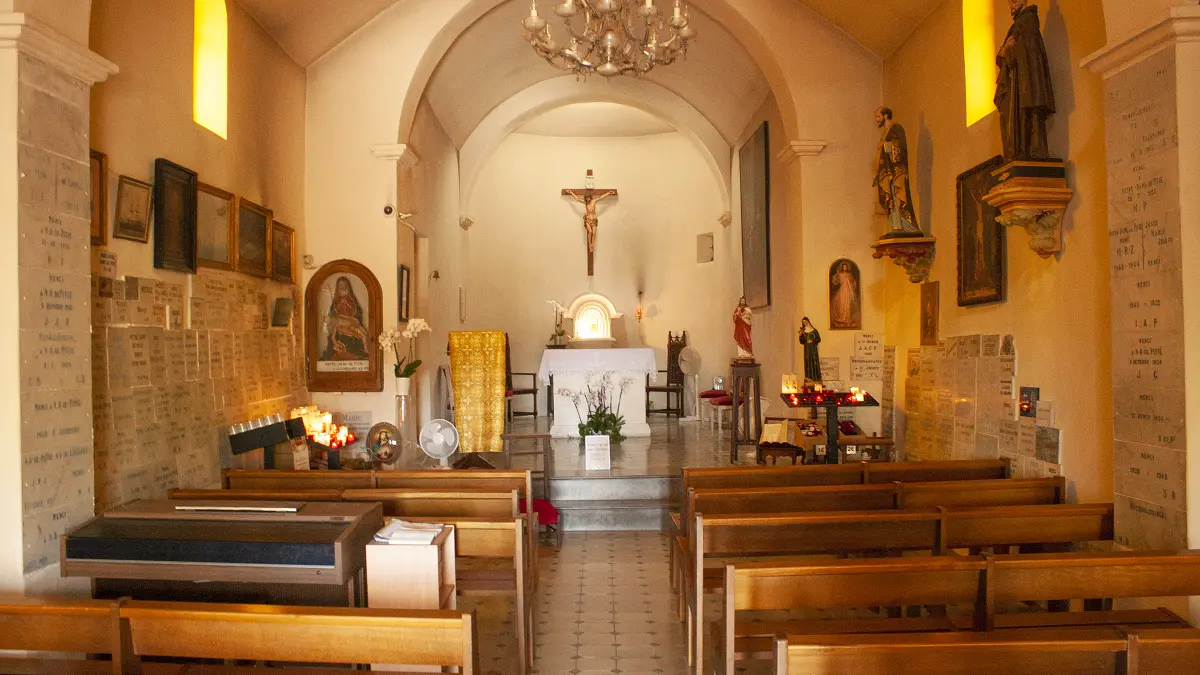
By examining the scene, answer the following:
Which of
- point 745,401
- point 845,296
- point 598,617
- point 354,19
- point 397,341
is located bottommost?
point 598,617

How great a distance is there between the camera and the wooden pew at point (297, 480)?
195 inches

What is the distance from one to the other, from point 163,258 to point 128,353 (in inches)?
27.7

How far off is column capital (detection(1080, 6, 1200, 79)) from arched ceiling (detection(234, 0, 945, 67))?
3.15 meters

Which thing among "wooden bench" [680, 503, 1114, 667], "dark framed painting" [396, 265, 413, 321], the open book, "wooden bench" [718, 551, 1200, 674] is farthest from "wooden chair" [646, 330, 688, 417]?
"wooden bench" [718, 551, 1200, 674]

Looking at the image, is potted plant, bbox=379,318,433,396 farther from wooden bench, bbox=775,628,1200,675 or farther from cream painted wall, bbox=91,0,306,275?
wooden bench, bbox=775,628,1200,675

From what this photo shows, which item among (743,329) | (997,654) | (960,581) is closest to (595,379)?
(743,329)

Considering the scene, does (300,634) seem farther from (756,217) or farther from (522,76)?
(522,76)

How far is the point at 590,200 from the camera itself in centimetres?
1465

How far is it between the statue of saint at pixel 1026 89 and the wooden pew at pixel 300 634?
13.7 feet

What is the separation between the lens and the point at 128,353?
473 cm

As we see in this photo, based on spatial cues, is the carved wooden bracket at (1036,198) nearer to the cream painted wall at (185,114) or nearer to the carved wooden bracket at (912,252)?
the carved wooden bracket at (912,252)

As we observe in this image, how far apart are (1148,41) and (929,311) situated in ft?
11.2

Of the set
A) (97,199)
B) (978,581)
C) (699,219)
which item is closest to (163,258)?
(97,199)

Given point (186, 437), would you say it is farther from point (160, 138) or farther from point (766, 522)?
point (766, 522)
